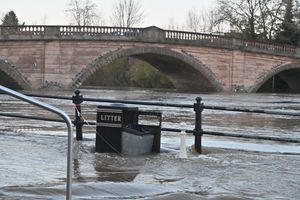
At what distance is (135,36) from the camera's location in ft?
Result: 166

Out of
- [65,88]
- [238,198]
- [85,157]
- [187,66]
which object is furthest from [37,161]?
[187,66]

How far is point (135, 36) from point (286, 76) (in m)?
27.8

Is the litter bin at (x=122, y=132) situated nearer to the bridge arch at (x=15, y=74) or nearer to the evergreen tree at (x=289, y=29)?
the bridge arch at (x=15, y=74)

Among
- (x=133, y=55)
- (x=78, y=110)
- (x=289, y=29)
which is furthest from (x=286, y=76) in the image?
(x=78, y=110)

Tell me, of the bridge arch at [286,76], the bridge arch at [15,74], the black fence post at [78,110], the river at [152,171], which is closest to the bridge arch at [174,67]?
the bridge arch at [15,74]

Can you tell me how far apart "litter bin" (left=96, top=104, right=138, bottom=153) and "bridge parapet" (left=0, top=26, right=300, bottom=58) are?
3695 centimetres

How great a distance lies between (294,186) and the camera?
8.26 meters

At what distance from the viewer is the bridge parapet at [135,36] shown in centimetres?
4675

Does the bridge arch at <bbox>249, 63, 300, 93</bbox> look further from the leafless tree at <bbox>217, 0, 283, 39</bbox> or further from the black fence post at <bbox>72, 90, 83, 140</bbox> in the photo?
the black fence post at <bbox>72, 90, 83, 140</bbox>

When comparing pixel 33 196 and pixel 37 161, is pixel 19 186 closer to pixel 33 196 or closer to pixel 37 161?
pixel 33 196

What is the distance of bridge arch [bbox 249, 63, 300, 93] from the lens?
194 feet

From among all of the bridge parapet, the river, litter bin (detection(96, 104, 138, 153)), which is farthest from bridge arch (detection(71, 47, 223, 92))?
litter bin (detection(96, 104, 138, 153))

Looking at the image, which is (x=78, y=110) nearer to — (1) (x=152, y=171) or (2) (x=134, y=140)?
(2) (x=134, y=140)

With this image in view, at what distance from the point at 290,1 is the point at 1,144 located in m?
68.5
